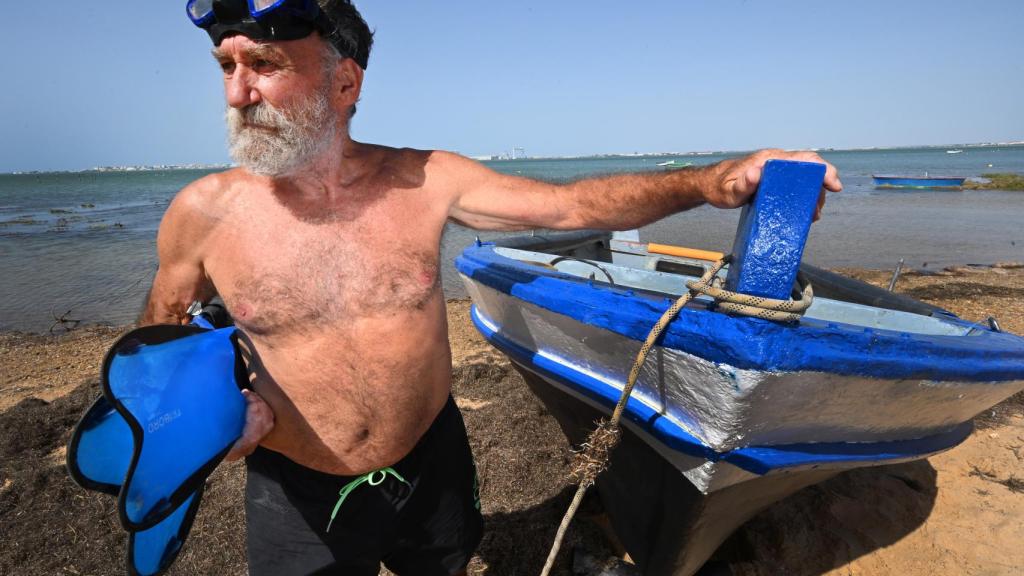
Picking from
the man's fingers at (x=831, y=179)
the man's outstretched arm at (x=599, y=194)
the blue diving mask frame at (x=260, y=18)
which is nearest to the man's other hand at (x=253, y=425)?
the man's outstretched arm at (x=599, y=194)

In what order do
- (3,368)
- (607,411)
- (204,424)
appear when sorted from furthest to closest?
(3,368), (607,411), (204,424)

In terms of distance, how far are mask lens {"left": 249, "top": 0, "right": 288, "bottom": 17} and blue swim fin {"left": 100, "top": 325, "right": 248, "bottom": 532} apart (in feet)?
3.19

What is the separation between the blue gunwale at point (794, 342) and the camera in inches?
57.4

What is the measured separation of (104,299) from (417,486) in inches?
409

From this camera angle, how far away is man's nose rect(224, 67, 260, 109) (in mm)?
1618

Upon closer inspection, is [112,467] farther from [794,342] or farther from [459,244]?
[459,244]

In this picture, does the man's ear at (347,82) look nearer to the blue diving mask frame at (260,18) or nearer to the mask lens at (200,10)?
the blue diving mask frame at (260,18)

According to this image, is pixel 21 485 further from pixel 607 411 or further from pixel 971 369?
pixel 971 369

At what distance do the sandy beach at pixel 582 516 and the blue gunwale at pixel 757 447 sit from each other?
0.76m

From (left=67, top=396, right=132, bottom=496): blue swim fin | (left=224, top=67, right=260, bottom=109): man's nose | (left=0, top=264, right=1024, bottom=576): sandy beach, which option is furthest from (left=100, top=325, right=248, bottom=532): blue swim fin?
(left=0, top=264, right=1024, bottom=576): sandy beach

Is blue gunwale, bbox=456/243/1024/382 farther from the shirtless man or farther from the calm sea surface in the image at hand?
the calm sea surface

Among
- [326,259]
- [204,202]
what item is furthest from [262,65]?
[326,259]

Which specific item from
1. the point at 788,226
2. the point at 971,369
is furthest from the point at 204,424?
the point at 971,369

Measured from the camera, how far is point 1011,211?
17.3 m
